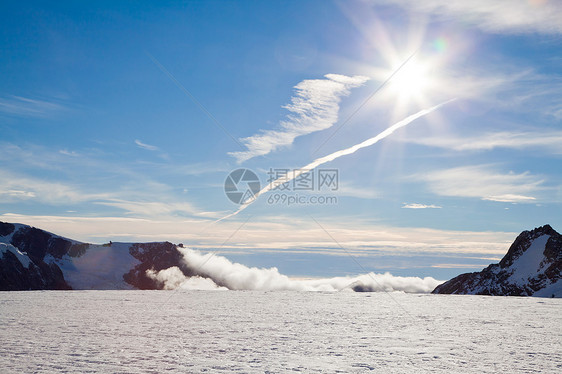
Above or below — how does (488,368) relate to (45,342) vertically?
above

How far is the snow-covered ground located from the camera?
1581 centimetres

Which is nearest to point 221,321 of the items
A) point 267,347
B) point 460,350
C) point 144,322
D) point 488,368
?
point 144,322

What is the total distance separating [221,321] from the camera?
28625mm

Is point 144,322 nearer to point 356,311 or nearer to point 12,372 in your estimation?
point 12,372

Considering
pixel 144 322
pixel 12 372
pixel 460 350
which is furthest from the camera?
pixel 144 322

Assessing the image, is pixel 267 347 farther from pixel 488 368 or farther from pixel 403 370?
pixel 488 368

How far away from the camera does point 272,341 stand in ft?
69.4

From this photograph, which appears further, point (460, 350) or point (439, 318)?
point (439, 318)

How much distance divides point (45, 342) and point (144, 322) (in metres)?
7.38

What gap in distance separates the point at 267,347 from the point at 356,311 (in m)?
17.8

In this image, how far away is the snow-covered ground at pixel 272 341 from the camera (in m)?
15.8

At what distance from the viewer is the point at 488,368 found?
1585 centimetres

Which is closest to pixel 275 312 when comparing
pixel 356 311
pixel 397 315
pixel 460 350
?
pixel 356 311

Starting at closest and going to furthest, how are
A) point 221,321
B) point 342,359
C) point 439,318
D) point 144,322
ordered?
point 342,359 < point 144,322 < point 221,321 < point 439,318
